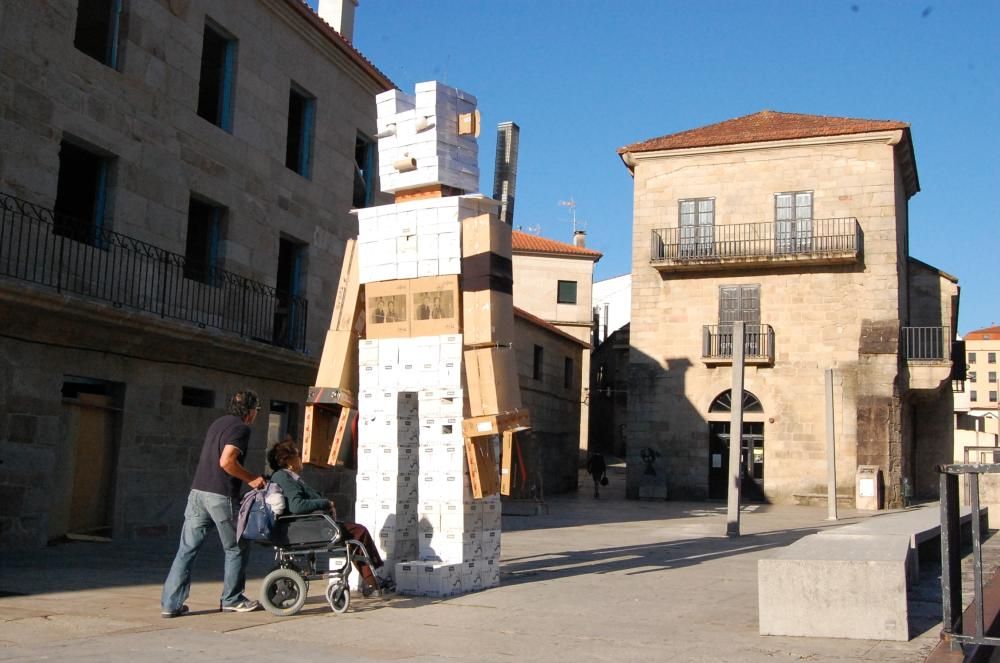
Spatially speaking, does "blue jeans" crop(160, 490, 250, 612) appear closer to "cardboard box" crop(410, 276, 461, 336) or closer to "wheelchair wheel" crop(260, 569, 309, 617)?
"wheelchair wheel" crop(260, 569, 309, 617)

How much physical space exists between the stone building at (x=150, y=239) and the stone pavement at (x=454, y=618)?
1.38 m

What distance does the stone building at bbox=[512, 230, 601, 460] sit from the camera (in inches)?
1738

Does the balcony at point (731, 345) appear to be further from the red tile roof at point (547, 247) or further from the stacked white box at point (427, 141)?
the stacked white box at point (427, 141)

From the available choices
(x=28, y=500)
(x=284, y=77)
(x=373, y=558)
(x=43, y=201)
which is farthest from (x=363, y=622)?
(x=284, y=77)

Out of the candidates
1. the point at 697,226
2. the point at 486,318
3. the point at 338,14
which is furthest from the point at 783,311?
the point at 486,318

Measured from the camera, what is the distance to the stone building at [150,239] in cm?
1064

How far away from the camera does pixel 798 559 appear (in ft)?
20.1

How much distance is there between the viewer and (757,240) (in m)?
28.0

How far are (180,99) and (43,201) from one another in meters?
3.05

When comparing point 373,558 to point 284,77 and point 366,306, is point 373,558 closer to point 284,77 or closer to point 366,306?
point 366,306

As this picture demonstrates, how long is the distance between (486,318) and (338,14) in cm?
1378

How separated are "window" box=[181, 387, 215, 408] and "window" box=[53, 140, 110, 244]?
2.74 metres

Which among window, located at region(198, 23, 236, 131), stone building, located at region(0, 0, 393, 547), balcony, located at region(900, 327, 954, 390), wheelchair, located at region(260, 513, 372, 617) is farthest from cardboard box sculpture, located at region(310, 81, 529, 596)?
balcony, located at region(900, 327, 954, 390)

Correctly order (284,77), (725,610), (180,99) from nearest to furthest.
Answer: (725,610) → (180,99) → (284,77)
